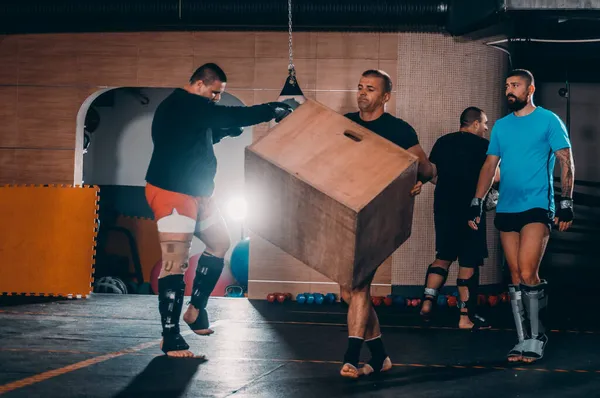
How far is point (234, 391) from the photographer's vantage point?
4.02 metres

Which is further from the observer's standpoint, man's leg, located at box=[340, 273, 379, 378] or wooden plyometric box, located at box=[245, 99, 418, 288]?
man's leg, located at box=[340, 273, 379, 378]

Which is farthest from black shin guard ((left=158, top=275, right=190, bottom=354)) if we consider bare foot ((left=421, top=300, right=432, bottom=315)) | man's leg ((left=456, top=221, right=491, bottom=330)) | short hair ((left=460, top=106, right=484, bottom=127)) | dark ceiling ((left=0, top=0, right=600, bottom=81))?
dark ceiling ((left=0, top=0, right=600, bottom=81))

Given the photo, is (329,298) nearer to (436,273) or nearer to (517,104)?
(436,273)

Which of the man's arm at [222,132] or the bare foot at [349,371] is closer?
the bare foot at [349,371]

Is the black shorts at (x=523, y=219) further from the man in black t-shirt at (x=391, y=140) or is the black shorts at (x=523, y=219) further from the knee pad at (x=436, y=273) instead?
the knee pad at (x=436, y=273)

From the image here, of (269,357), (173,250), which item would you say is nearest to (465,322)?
(269,357)

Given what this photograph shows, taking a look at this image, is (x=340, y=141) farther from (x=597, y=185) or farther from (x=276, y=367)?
(x=597, y=185)

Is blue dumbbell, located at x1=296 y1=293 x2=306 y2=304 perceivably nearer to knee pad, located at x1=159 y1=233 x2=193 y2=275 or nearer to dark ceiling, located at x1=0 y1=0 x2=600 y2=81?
dark ceiling, located at x1=0 y1=0 x2=600 y2=81

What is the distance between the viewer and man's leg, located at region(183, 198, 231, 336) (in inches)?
210

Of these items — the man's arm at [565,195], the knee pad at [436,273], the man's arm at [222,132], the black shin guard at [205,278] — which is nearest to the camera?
the man's arm at [565,195]

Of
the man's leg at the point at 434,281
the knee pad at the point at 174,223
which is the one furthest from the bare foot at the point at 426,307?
the knee pad at the point at 174,223

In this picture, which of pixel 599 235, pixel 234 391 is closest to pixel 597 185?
pixel 599 235

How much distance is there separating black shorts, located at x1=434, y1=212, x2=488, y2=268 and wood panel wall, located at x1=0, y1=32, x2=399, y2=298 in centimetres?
211

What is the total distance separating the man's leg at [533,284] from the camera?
16.1ft
